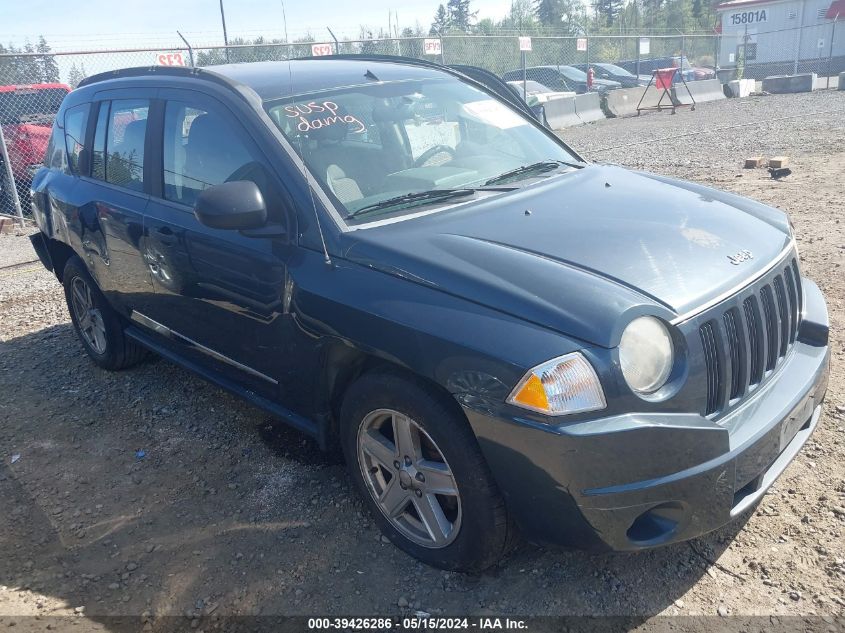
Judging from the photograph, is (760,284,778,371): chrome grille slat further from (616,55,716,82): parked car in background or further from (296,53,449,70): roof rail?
(616,55,716,82): parked car in background

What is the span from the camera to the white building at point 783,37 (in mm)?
34094

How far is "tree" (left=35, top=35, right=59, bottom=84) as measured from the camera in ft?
37.3

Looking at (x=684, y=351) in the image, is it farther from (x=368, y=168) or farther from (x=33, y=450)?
(x=33, y=450)

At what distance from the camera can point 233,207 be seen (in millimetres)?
2879

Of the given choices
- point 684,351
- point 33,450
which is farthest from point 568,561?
point 33,450

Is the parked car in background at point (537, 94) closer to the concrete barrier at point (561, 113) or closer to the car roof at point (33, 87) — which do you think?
the concrete barrier at point (561, 113)

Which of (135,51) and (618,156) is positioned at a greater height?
(135,51)

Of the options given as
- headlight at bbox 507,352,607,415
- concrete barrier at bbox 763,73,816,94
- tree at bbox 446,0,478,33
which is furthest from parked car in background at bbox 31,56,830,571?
tree at bbox 446,0,478,33

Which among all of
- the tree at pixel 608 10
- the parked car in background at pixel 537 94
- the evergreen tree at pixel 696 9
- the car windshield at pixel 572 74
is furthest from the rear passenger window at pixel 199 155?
the evergreen tree at pixel 696 9

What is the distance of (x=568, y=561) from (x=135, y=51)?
11.5 metres

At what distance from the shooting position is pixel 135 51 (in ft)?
38.1

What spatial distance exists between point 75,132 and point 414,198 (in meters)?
Result: 2.90

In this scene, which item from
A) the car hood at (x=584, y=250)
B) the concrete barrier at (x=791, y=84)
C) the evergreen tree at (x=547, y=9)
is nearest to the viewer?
the car hood at (x=584, y=250)

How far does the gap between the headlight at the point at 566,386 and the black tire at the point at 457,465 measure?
0.38m
